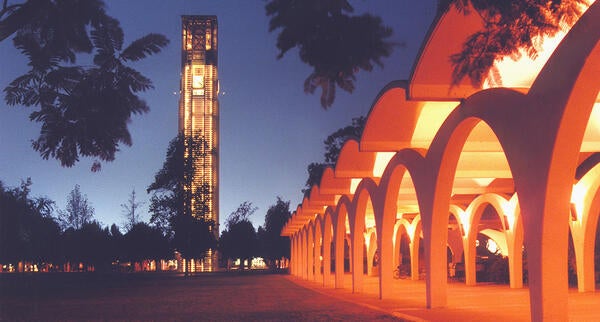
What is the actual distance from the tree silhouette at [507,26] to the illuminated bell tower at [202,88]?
261ft

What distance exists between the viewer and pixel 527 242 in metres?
9.25

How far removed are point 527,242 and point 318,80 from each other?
4804 mm

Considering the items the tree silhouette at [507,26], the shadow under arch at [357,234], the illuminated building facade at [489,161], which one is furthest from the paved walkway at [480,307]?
the tree silhouette at [507,26]

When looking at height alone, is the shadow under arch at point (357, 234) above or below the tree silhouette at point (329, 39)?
below

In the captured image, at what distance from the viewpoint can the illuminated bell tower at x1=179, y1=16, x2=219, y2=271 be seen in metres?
90.0

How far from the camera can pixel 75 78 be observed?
7809 mm

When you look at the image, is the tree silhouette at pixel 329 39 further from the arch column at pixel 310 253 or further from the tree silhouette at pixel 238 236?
the tree silhouette at pixel 238 236

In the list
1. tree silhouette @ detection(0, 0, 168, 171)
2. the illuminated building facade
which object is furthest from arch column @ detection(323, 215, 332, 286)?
tree silhouette @ detection(0, 0, 168, 171)

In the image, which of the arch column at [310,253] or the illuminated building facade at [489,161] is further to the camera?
the arch column at [310,253]

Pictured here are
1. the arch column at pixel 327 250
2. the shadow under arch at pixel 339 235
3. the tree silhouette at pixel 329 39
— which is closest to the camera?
the tree silhouette at pixel 329 39

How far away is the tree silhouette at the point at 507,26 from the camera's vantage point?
5.34 metres

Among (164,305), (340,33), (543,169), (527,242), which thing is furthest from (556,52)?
(164,305)

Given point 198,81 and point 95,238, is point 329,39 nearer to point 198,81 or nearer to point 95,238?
point 95,238

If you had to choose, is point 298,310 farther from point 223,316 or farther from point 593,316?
point 593,316
